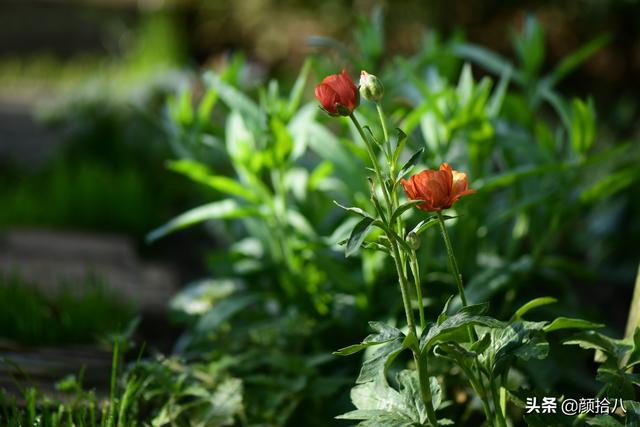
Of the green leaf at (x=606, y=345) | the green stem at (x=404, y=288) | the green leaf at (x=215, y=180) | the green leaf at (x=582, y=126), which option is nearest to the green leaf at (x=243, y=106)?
the green leaf at (x=215, y=180)

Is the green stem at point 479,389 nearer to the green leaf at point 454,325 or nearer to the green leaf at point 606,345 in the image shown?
the green leaf at point 454,325

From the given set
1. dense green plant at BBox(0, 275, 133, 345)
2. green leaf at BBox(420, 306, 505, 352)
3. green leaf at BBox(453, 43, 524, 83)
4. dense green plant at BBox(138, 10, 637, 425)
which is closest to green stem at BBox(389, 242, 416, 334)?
green leaf at BBox(420, 306, 505, 352)

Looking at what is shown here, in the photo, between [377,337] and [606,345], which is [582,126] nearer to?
[606,345]

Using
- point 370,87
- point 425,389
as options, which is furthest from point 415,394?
point 370,87

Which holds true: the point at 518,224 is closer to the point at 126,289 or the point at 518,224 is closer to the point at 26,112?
the point at 126,289

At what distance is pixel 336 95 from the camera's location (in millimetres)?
1349

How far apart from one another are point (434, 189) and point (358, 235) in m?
0.14

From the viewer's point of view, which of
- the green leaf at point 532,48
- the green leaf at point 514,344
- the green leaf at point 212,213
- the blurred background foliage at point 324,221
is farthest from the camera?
the green leaf at point 532,48

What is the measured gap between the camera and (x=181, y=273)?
3.38 m

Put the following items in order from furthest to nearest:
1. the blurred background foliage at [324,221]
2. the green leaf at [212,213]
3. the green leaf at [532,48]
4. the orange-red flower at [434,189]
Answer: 1. the green leaf at [532,48]
2. the green leaf at [212,213]
3. the blurred background foliage at [324,221]
4. the orange-red flower at [434,189]

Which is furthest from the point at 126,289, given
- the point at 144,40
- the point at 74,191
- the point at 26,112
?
the point at 144,40

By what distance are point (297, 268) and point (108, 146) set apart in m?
2.50

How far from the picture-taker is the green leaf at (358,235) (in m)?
1.31

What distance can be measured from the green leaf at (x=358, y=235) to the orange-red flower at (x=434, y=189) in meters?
0.08
